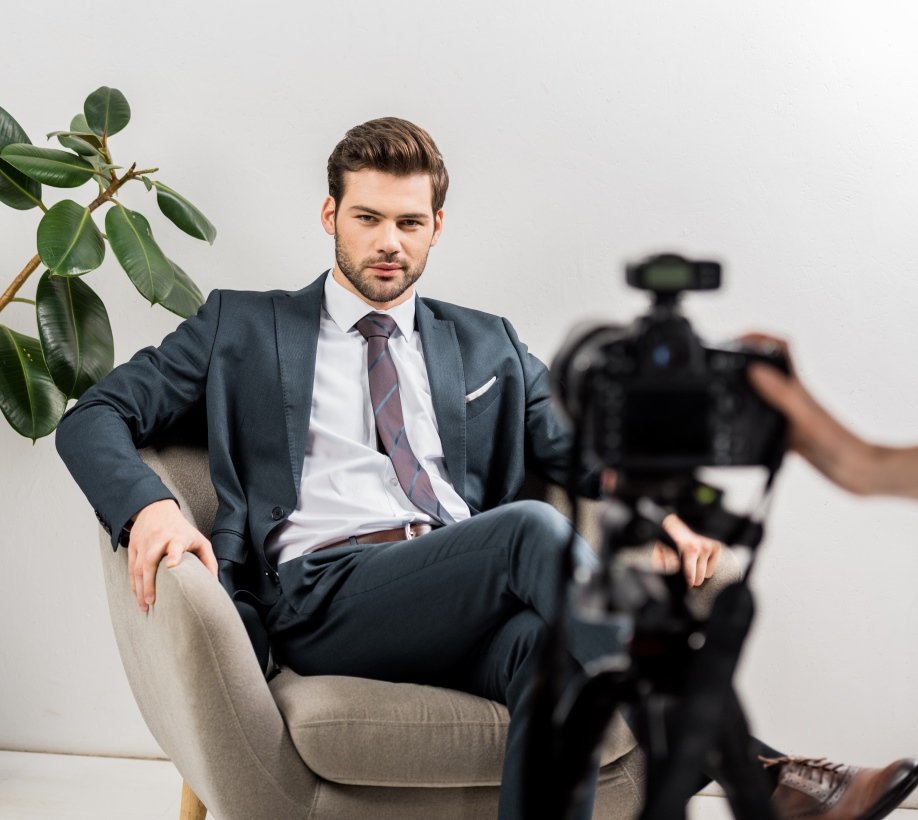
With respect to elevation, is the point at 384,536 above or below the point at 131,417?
below

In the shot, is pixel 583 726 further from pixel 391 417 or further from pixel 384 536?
pixel 391 417

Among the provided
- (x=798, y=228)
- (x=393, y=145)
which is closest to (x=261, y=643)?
(x=393, y=145)

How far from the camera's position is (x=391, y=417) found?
7.02 ft

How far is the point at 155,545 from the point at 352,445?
0.51 m

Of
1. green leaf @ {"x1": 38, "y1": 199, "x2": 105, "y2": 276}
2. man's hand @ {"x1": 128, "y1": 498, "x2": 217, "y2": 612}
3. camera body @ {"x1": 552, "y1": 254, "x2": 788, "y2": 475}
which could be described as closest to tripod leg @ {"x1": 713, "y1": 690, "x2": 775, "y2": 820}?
camera body @ {"x1": 552, "y1": 254, "x2": 788, "y2": 475}

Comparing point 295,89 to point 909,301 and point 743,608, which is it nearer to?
point 909,301

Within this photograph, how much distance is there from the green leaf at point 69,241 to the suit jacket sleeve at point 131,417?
0.68 ft

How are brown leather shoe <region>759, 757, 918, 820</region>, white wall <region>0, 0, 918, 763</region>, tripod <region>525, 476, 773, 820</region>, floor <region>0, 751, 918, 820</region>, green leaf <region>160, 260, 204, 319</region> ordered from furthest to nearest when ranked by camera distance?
white wall <region>0, 0, 918, 763</region>
floor <region>0, 751, 918, 820</region>
green leaf <region>160, 260, 204, 319</region>
brown leather shoe <region>759, 757, 918, 820</region>
tripod <region>525, 476, 773, 820</region>

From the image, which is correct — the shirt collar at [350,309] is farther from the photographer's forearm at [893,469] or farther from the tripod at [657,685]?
the photographer's forearm at [893,469]

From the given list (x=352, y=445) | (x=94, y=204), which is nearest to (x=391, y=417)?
(x=352, y=445)

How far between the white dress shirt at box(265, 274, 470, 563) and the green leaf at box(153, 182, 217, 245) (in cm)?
33

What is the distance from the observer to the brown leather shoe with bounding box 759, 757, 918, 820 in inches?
57.4

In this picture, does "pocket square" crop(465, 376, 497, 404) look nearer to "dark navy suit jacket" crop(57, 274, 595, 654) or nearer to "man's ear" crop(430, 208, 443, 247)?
"dark navy suit jacket" crop(57, 274, 595, 654)

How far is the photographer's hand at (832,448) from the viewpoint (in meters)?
1.04
